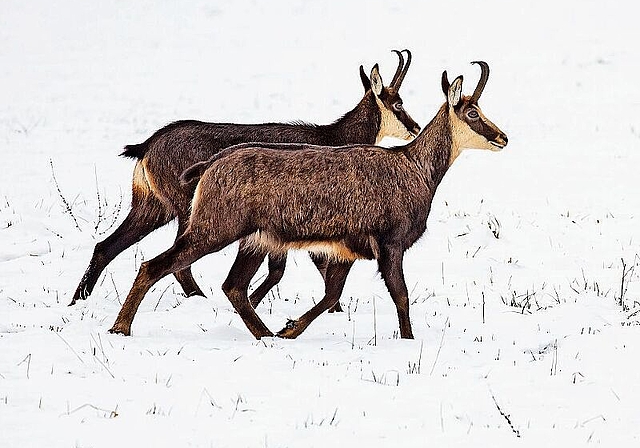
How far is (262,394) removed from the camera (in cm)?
550

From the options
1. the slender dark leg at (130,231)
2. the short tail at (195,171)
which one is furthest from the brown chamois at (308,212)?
the slender dark leg at (130,231)

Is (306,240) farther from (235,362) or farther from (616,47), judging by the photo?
(616,47)

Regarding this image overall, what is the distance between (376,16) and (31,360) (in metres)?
35.3

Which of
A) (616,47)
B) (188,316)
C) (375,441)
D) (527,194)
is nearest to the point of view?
(375,441)

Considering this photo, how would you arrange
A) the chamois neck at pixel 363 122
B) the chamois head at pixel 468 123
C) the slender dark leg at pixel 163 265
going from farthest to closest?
the chamois neck at pixel 363 122, the chamois head at pixel 468 123, the slender dark leg at pixel 163 265

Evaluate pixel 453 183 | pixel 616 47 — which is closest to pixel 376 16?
pixel 616 47

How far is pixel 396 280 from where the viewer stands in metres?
7.32

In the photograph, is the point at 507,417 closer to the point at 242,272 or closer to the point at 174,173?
the point at 242,272

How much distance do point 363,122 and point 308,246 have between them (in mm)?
2799

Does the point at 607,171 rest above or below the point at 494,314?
above

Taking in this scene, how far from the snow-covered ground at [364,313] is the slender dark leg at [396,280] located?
21 cm

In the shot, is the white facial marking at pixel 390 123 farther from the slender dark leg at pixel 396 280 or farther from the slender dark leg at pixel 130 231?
the slender dark leg at pixel 396 280

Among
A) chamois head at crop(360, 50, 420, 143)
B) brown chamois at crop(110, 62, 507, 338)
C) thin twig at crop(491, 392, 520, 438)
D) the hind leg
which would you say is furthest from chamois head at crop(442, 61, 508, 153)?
thin twig at crop(491, 392, 520, 438)

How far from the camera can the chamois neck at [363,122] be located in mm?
9672
